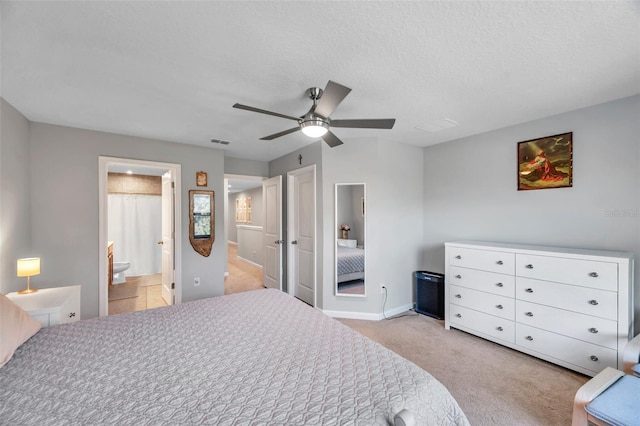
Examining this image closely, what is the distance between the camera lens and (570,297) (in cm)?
236

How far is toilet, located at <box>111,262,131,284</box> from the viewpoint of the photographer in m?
Result: 5.17

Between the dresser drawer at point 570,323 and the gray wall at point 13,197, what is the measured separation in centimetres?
497

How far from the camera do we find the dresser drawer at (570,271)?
7.11 ft

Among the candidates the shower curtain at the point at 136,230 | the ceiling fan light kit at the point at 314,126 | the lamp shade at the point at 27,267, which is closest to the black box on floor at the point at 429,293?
the ceiling fan light kit at the point at 314,126

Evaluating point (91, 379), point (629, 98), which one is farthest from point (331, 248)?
point (629, 98)

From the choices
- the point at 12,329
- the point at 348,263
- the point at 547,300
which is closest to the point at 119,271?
the point at 12,329

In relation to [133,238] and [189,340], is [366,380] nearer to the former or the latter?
[189,340]

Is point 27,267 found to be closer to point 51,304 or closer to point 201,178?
point 51,304

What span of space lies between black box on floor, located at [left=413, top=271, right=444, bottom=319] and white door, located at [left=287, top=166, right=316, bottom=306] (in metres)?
1.53

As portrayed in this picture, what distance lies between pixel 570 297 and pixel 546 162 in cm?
143

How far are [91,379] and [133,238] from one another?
5.75m

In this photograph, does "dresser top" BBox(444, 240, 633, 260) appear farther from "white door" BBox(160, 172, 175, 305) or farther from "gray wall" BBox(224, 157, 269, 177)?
"white door" BBox(160, 172, 175, 305)

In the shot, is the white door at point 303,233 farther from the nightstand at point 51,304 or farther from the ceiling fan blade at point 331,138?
the nightstand at point 51,304

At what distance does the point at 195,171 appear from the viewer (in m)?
3.95
